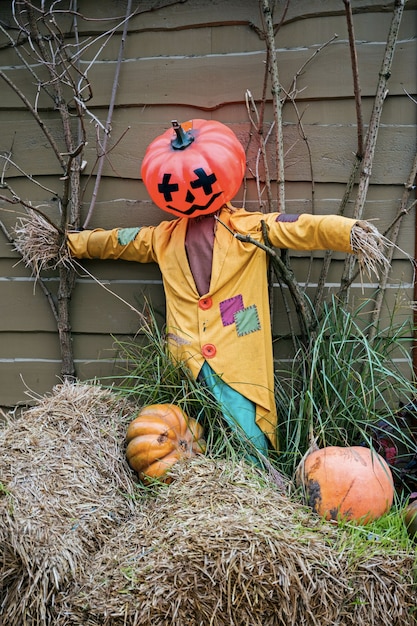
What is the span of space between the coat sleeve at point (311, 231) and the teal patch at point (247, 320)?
298 millimetres

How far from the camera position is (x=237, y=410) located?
259 centimetres

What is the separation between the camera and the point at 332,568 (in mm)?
1930

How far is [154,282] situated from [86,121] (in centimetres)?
86

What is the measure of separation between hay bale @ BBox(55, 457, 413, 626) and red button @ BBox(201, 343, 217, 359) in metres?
0.70

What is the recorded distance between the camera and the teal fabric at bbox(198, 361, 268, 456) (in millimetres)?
2574

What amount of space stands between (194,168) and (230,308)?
0.60 m

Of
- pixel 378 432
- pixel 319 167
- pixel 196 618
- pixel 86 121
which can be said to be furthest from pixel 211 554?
pixel 86 121

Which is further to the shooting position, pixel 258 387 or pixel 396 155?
pixel 396 155

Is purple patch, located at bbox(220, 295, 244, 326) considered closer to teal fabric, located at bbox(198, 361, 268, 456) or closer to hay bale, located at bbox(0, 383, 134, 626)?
teal fabric, located at bbox(198, 361, 268, 456)

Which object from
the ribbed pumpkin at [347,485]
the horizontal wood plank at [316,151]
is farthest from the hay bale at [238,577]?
the horizontal wood plank at [316,151]

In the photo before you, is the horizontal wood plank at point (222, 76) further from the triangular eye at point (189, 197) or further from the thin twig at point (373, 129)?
the triangular eye at point (189, 197)

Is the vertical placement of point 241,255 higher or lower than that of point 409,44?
lower

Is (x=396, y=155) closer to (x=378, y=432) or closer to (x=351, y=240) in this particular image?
(x=351, y=240)

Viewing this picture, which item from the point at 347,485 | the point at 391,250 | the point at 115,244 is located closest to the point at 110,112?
the point at 115,244
